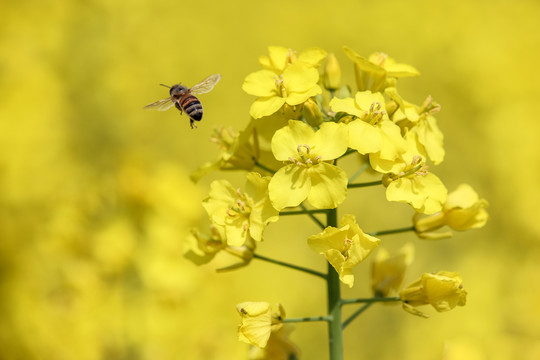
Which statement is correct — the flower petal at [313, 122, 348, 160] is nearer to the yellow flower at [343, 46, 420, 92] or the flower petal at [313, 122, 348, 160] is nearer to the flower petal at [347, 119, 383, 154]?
the flower petal at [347, 119, 383, 154]

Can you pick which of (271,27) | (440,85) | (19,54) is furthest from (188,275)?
(271,27)

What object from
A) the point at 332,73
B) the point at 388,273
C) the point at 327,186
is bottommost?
the point at 388,273

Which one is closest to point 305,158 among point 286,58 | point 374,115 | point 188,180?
point 374,115

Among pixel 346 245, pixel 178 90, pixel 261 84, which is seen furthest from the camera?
pixel 178 90

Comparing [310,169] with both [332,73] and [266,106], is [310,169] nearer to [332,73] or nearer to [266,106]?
[266,106]

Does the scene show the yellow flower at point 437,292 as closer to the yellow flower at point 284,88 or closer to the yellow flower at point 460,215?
the yellow flower at point 460,215

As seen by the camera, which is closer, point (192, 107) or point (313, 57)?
point (313, 57)

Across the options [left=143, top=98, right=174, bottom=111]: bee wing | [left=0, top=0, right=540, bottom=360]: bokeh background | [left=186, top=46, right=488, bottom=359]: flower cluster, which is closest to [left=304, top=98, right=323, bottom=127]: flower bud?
[left=186, top=46, right=488, bottom=359]: flower cluster
